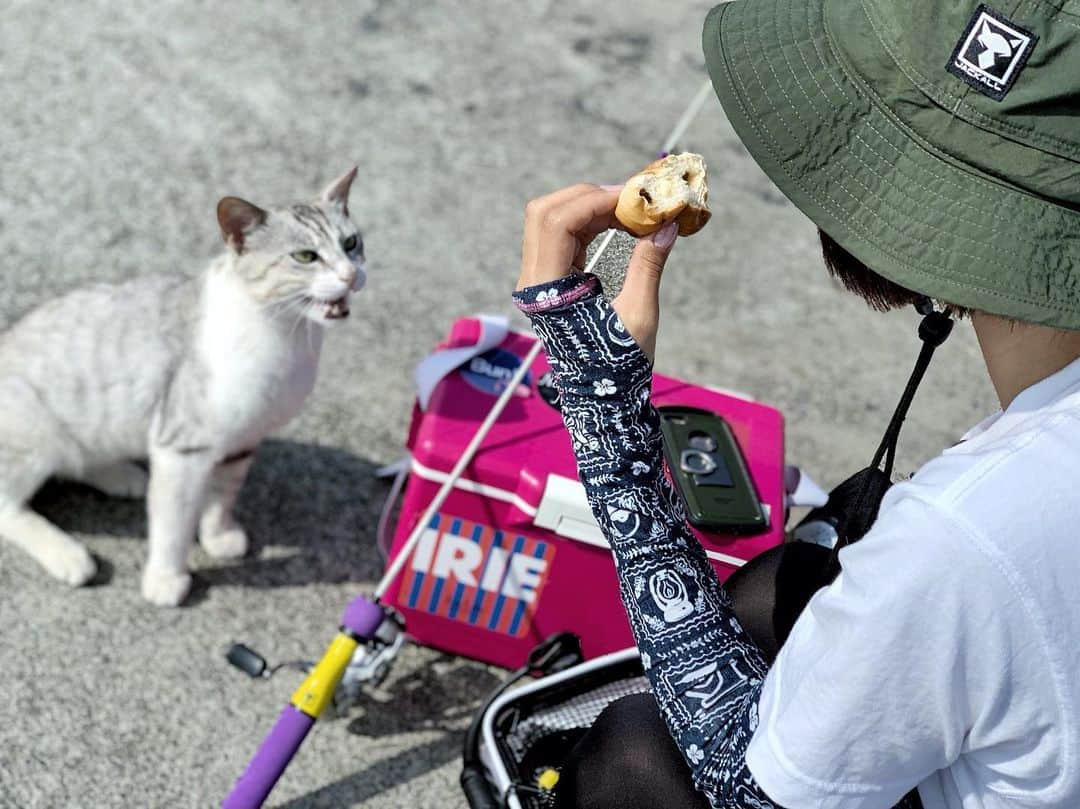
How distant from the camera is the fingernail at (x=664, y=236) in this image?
1005mm

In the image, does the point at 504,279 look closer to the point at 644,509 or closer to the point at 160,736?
the point at 160,736

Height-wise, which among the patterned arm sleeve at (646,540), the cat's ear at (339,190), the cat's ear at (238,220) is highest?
the patterned arm sleeve at (646,540)

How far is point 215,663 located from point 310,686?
1.07 feet

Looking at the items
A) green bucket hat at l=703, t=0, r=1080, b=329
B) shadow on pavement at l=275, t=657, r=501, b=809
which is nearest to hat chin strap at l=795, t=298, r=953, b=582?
green bucket hat at l=703, t=0, r=1080, b=329

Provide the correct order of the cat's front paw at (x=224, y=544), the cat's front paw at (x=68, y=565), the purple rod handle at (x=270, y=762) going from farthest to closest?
1. the cat's front paw at (x=224, y=544)
2. the cat's front paw at (x=68, y=565)
3. the purple rod handle at (x=270, y=762)

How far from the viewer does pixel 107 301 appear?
1797mm

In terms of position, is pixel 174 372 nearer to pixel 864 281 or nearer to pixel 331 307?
pixel 331 307

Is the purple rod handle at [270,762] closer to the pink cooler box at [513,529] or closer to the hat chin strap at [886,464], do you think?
the pink cooler box at [513,529]

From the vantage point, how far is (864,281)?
37.2 inches

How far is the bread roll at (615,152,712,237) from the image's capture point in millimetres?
997

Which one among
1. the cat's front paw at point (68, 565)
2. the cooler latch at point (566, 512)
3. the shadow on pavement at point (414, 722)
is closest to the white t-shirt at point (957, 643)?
the cooler latch at point (566, 512)

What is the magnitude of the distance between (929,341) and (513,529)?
0.76 meters

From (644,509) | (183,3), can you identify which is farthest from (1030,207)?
(183,3)

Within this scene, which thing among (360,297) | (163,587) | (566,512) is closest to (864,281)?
(566,512)
